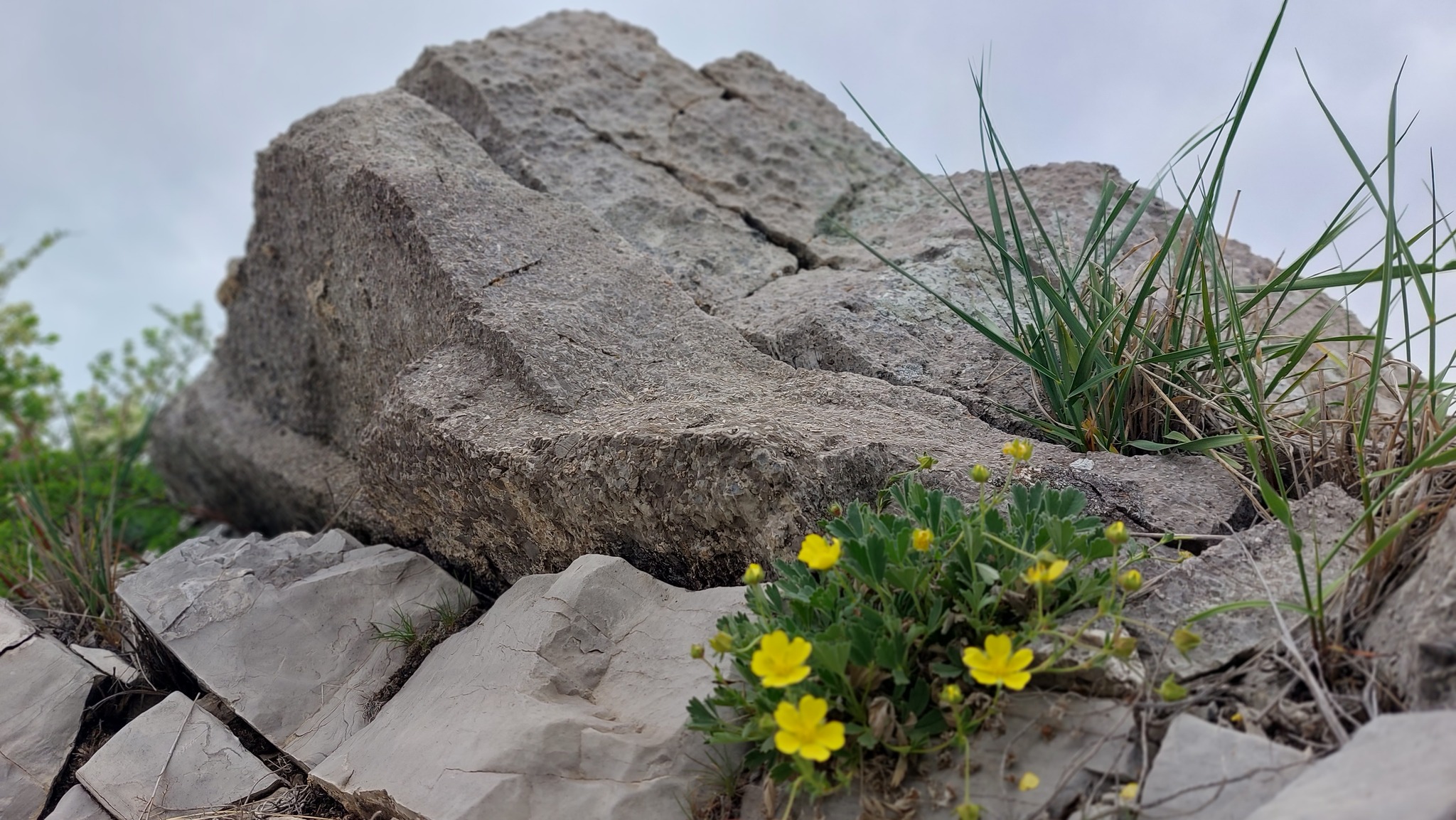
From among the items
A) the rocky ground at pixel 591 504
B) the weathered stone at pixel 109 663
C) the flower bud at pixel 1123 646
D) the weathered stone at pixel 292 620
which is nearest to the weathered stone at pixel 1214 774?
the rocky ground at pixel 591 504

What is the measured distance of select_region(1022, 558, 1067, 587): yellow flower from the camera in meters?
1.38

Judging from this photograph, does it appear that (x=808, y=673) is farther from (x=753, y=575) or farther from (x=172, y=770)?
(x=172, y=770)

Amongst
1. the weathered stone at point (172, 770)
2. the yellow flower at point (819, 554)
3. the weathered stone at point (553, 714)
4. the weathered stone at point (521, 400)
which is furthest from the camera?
the weathered stone at point (172, 770)

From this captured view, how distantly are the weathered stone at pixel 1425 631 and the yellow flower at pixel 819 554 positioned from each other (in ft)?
2.52

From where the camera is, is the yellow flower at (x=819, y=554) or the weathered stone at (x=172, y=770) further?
the weathered stone at (x=172, y=770)

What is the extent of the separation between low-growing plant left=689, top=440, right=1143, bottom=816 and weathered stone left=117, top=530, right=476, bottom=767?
1231mm

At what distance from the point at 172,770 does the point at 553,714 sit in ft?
3.62

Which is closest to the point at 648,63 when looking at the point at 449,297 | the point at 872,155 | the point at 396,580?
the point at 872,155

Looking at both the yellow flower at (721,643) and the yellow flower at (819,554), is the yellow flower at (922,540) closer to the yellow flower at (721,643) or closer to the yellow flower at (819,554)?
the yellow flower at (819,554)

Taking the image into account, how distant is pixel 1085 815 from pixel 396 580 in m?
1.96

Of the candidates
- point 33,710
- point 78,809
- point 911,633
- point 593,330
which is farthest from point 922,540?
point 33,710

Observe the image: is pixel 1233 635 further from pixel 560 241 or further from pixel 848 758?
pixel 560 241

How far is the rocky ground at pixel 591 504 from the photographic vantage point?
145cm

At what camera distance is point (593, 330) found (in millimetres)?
2807
